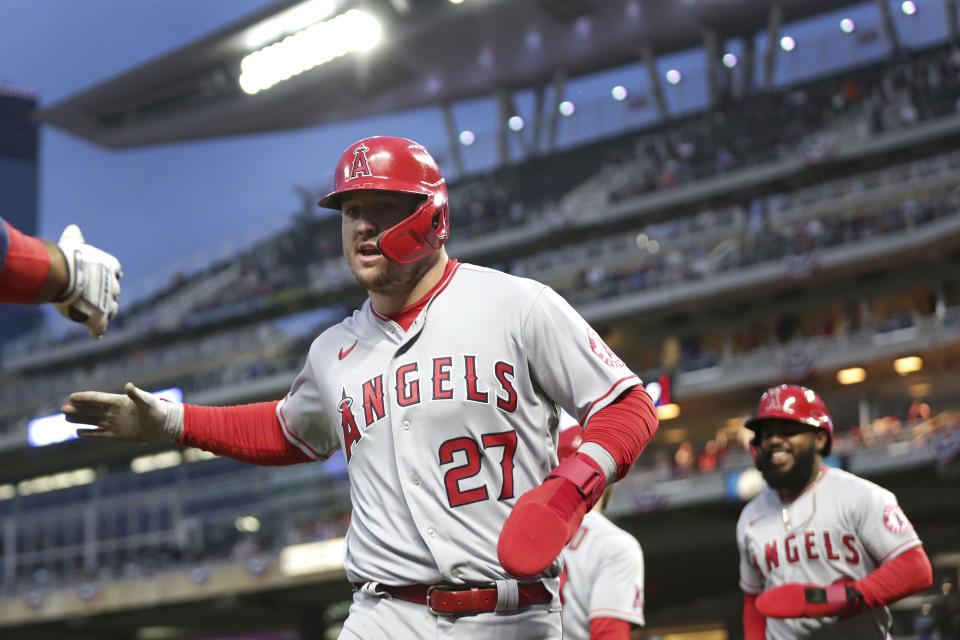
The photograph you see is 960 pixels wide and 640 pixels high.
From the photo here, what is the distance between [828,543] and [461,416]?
11.7 ft

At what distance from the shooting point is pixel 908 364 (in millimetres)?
34156

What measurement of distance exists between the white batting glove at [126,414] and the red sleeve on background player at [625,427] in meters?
1.49

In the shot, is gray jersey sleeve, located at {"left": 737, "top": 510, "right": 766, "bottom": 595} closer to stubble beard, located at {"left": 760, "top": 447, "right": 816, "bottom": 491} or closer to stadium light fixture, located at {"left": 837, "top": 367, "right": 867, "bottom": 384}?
stubble beard, located at {"left": 760, "top": 447, "right": 816, "bottom": 491}

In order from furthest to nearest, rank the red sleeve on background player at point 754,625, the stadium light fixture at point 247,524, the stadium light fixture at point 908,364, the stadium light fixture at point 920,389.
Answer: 1. the stadium light fixture at point 247,524
2. the stadium light fixture at point 920,389
3. the stadium light fixture at point 908,364
4. the red sleeve on background player at point 754,625

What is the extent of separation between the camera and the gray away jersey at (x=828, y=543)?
6.46 m

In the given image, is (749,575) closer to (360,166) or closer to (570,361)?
(570,361)

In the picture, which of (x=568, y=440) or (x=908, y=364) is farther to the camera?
(x=908, y=364)

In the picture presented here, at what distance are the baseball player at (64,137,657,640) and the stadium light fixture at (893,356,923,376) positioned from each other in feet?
103

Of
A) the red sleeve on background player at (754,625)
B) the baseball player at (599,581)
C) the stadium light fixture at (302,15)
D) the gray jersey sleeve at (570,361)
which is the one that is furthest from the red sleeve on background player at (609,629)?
the stadium light fixture at (302,15)

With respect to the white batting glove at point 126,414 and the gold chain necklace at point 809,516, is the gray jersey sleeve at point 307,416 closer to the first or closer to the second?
the white batting glove at point 126,414

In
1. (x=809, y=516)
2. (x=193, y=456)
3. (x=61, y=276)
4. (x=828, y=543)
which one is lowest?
(x=828, y=543)

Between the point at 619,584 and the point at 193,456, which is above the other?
the point at 193,456

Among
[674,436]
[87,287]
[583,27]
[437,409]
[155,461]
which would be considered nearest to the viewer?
[87,287]

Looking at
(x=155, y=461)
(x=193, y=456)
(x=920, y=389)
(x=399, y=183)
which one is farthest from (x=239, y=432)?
(x=155, y=461)
